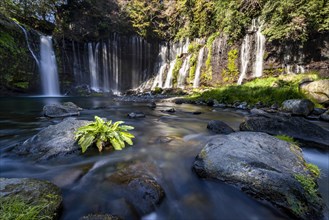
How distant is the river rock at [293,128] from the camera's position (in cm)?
483

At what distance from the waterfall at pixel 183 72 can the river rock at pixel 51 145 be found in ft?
70.4

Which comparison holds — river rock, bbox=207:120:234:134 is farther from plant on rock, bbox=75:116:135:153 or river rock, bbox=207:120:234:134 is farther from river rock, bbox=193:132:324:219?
plant on rock, bbox=75:116:135:153

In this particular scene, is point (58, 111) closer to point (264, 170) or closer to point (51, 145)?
point (51, 145)

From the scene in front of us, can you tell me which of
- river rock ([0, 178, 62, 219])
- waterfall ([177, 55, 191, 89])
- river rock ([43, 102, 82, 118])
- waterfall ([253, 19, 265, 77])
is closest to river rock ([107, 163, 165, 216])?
river rock ([0, 178, 62, 219])

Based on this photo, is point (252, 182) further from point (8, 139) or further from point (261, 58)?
point (261, 58)

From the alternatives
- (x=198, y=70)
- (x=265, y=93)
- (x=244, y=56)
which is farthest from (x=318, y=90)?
(x=198, y=70)

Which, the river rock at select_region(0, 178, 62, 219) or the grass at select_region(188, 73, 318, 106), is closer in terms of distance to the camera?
the river rock at select_region(0, 178, 62, 219)

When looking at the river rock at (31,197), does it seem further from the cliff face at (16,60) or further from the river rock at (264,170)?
the cliff face at (16,60)

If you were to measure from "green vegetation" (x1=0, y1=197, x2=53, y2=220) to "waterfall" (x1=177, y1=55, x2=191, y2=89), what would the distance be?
23494 mm

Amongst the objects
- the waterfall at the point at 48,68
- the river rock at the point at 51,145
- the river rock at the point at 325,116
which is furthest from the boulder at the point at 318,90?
the waterfall at the point at 48,68

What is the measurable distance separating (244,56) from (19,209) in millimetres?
21237

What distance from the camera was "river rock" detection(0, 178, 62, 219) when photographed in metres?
1.84

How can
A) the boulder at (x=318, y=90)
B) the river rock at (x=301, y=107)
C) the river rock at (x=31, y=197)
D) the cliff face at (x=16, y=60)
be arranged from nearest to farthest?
the river rock at (x=31, y=197)
the river rock at (x=301, y=107)
the boulder at (x=318, y=90)
the cliff face at (x=16, y=60)

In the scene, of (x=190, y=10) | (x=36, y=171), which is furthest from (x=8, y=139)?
(x=190, y=10)
